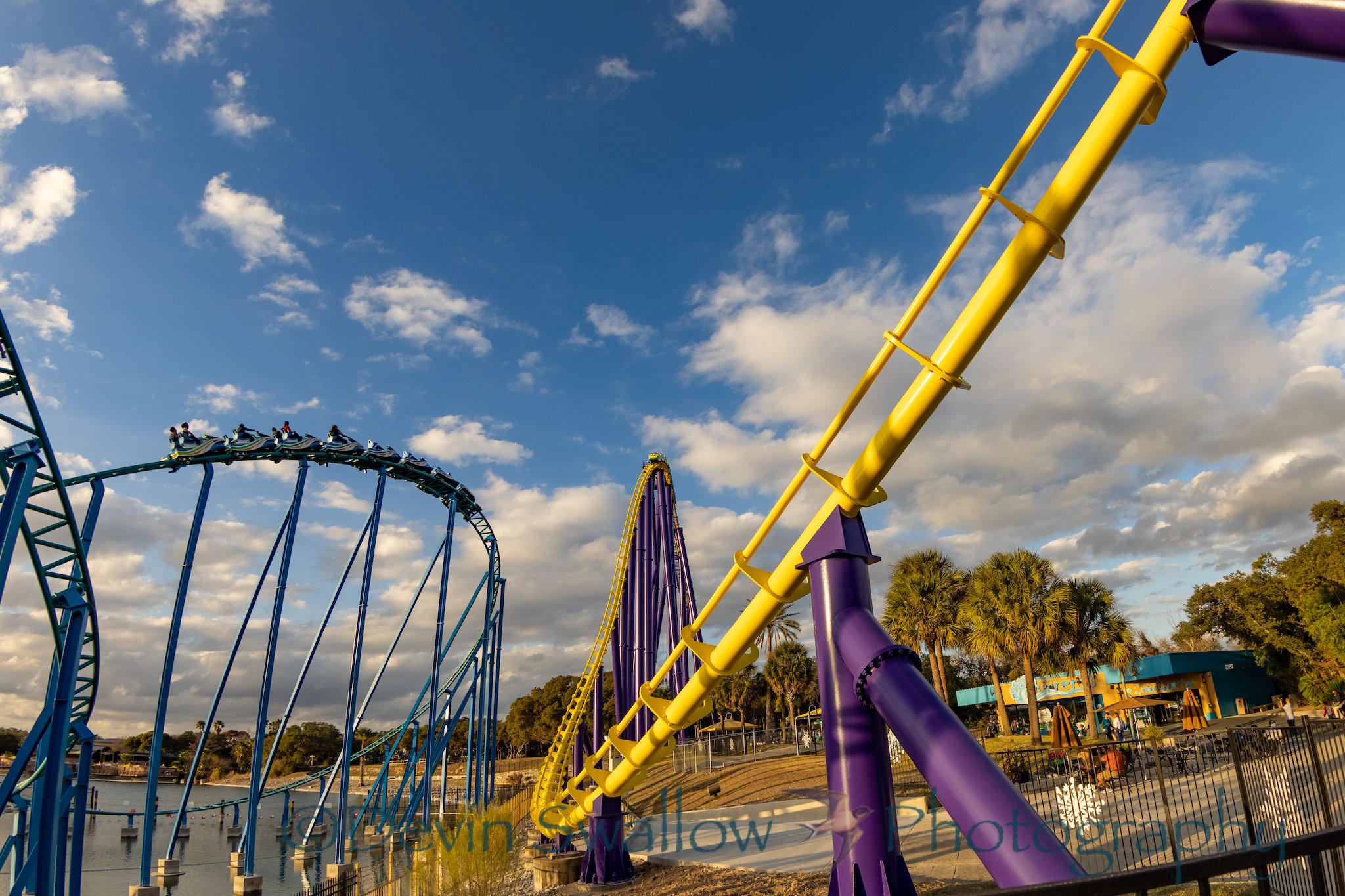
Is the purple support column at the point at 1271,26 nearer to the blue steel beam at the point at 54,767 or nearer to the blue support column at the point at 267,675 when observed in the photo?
the blue steel beam at the point at 54,767

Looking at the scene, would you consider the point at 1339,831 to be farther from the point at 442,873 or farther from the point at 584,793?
the point at 584,793

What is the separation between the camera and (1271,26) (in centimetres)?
292

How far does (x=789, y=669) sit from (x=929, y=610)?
17.7m

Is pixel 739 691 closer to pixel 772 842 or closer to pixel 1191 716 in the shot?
pixel 1191 716

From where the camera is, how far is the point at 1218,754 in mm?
13406

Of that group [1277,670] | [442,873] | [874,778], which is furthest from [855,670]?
[1277,670]

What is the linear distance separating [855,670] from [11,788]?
33.1ft

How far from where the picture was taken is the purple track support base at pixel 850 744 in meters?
5.12

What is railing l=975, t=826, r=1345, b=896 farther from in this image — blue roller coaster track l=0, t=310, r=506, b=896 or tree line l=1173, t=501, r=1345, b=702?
tree line l=1173, t=501, r=1345, b=702

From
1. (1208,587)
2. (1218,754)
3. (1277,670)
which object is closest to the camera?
(1218,754)

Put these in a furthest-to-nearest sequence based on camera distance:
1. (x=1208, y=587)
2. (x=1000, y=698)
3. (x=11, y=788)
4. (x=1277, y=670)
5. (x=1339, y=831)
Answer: (x=1208, y=587) < (x=1277, y=670) < (x=1000, y=698) < (x=11, y=788) < (x=1339, y=831)

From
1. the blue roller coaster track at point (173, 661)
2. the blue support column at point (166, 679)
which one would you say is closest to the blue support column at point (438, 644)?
the blue roller coaster track at point (173, 661)

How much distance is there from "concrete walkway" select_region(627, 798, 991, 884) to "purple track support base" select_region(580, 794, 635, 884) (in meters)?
1.25

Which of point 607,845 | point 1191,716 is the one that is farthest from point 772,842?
point 1191,716
